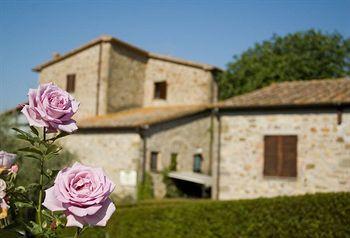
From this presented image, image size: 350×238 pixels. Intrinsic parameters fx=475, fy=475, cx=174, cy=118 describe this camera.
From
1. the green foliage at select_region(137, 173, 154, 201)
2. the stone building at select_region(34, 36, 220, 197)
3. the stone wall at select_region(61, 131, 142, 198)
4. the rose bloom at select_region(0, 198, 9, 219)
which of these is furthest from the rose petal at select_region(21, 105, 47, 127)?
the green foliage at select_region(137, 173, 154, 201)

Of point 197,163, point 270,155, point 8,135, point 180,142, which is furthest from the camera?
point 197,163

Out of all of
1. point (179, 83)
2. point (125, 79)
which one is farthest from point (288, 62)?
point (125, 79)

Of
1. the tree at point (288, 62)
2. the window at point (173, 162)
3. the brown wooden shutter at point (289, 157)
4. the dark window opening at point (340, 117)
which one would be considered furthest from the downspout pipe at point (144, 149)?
the tree at point (288, 62)

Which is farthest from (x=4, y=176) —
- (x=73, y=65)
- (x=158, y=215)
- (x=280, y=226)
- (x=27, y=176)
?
(x=73, y=65)

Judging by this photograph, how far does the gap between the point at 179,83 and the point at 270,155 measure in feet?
34.4

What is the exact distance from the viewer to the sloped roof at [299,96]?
42.7 feet

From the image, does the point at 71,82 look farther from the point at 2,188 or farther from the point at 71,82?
the point at 2,188

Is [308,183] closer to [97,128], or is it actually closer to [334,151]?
[334,151]

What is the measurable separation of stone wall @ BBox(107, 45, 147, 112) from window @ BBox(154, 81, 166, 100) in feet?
2.34

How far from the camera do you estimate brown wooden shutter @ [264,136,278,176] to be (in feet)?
44.1

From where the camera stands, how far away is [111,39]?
22125 millimetres

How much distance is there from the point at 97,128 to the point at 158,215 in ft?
30.9

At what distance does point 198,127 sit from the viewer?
19.6 meters

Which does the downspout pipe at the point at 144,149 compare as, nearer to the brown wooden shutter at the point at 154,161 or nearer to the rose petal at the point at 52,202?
the brown wooden shutter at the point at 154,161
